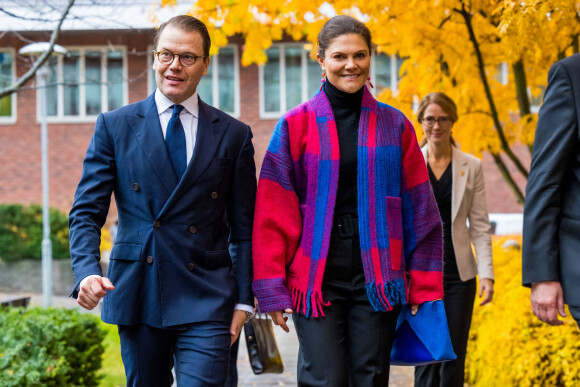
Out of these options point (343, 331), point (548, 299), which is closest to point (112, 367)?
point (343, 331)

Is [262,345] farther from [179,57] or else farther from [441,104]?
[179,57]

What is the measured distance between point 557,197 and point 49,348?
4.18m

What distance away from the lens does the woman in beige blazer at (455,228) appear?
542 cm

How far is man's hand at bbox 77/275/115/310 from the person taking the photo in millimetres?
3145

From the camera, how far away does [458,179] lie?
221 inches

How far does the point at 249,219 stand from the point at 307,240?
29cm

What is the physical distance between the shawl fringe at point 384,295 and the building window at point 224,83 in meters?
19.1

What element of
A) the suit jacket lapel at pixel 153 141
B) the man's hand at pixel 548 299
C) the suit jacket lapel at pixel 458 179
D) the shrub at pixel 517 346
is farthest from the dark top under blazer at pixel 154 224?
the shrub at pixel 517 346

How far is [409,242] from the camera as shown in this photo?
12.8ft

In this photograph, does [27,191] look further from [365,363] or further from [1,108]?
[365,363]

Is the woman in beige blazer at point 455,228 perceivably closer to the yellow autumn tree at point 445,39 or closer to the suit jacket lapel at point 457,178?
the suit jacket lapel at point 457,178

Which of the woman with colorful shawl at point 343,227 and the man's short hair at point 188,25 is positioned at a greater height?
the man's short hair at point 188,25

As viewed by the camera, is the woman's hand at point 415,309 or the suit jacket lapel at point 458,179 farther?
the suit jacket lapel at point 458,179

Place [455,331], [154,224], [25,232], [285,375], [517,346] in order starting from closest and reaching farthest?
1. [154,224]
2. [455,331]
3. [517,346]
4. [285,375]
5. [25,232]
